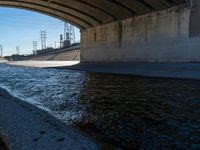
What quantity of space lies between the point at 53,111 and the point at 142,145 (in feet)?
16.3

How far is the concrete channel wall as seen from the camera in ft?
89.7

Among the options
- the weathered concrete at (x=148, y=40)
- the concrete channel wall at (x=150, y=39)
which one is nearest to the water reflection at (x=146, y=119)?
the concrete channel wall at (x=150, y=39)

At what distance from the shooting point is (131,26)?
3609cm

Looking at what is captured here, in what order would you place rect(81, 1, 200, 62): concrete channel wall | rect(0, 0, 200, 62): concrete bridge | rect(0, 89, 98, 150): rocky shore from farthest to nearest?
rect(0, 0, 200, 62): concrete bridge < rect(81, 1, 200, 62): concrete channel wall < rect(0, 89, 98, 150): rocky shore

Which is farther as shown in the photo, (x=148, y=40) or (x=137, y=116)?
(x=148, y=40)

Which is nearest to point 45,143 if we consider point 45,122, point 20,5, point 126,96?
point 45,122

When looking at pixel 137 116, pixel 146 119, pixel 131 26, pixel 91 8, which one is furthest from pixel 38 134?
pixel 91 8

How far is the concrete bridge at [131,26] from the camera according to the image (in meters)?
27.4

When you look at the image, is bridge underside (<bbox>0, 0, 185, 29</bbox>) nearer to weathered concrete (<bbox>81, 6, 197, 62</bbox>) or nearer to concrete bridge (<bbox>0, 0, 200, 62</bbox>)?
concrete bridge (<bbox>0, 0, 200, 62</bbox>)

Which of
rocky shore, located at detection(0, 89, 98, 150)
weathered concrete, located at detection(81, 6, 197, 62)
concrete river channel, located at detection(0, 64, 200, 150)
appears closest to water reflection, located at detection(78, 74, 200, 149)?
concrete river channel, located at detection(0, 64, 200, 150)

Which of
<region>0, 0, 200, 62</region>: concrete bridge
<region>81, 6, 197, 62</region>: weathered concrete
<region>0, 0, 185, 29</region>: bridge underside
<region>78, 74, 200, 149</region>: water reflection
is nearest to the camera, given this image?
<region>78, 74, 200, 149</region>: water reflection

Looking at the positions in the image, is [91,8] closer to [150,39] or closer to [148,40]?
[148,40]

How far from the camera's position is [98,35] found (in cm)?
4434

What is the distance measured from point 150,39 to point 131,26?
4802 millimetres
